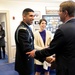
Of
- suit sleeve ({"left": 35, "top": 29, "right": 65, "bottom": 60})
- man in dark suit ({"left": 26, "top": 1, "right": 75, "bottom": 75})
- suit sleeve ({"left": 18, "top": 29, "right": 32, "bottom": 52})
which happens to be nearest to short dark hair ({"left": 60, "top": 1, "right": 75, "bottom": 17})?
man in dark suit ({"left": 26, "top": 1, "right": 75, "bottom": 75})

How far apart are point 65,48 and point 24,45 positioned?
A: 2.03 feet

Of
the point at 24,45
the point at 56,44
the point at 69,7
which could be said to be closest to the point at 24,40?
the point at 24,45

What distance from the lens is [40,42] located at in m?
3.20

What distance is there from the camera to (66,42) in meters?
1.58

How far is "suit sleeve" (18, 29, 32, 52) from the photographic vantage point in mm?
2027

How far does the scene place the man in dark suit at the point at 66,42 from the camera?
157cm

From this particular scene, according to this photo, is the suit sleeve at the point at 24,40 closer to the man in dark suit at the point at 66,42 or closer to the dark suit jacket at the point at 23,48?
the dark suit jacket at the point at 23,48

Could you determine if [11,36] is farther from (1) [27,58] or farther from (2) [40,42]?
(1) [27,58]

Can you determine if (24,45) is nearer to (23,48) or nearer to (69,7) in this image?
(23,48)

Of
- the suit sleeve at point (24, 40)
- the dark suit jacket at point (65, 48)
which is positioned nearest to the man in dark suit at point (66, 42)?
the dark suit jacket at point (65, 48)

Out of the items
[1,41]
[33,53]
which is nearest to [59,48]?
[33,53]

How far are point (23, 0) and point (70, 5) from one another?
4.33 m

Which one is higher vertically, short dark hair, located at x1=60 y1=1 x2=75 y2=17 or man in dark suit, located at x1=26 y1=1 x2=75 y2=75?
short dark hair, located at x1=60 y1=1 x2=75 y2=17

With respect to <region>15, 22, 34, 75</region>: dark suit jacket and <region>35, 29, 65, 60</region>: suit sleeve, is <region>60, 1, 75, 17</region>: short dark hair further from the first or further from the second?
<region>15, 22, 34, 75</region>: dark suit jacket
